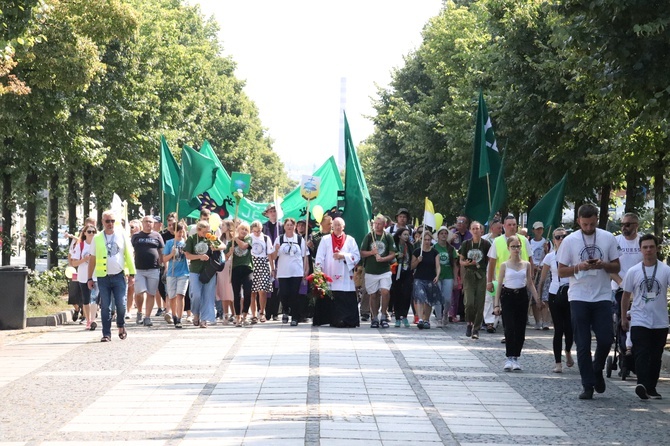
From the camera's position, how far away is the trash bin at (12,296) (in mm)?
19750

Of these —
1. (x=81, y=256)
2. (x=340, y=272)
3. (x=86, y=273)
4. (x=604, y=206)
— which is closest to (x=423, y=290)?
(x=340, y=272)

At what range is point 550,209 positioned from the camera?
858 inches

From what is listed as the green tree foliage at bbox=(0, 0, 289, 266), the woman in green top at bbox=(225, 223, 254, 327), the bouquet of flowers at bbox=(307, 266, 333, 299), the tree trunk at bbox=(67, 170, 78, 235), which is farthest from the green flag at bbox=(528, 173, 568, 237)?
the tree trunk at bbox=(67, 170, 78, 235)

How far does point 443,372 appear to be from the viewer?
46.3 feet

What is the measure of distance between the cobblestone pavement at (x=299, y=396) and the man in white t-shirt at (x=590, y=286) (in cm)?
42

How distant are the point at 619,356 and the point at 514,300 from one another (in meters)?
1.40

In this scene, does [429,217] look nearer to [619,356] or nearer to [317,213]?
[317,213]

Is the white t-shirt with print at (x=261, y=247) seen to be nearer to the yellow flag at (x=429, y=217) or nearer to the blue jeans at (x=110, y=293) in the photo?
Result: the yellow flag at (x=429, y=217)

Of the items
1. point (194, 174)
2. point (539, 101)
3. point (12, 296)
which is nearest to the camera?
point (12, 296)

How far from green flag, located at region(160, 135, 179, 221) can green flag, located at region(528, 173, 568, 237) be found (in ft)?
26.0

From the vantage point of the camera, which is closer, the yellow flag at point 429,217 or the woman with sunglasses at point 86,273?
the woman with sunglasses at point 86,273

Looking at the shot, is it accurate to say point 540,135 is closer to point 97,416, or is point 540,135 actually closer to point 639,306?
point 639,306

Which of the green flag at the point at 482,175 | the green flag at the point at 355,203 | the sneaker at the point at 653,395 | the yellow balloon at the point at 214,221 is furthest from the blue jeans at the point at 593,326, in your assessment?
the yellow balloon at the point at 214,221

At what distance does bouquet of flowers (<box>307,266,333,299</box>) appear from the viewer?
66.7 ft
